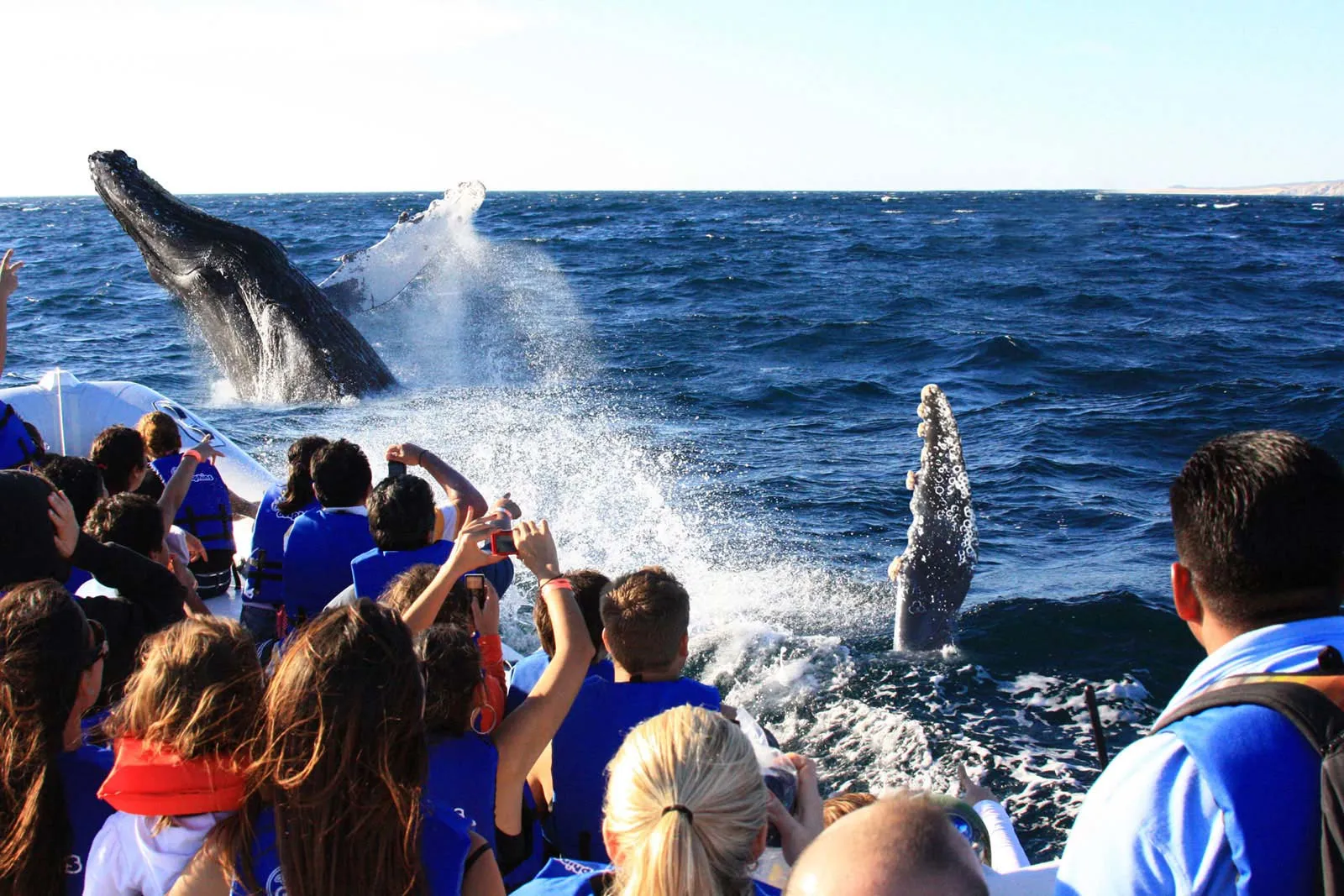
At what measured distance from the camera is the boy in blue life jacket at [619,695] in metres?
3.19

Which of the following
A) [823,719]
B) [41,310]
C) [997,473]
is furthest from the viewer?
[41,310]

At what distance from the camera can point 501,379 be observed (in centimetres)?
1703

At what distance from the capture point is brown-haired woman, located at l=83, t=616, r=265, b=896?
7.47 ft

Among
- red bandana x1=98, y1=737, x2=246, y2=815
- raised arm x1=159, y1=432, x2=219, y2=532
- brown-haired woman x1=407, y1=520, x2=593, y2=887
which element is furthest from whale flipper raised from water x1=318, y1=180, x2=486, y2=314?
red bandana x1=98, y1=737, x2=246, y2=815

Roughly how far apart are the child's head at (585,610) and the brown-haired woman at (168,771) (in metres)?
1.15

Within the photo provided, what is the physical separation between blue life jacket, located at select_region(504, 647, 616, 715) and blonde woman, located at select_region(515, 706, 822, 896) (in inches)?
52.3

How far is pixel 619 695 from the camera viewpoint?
3213mm

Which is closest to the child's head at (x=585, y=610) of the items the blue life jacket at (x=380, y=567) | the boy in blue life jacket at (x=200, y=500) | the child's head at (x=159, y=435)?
the blue life jacket at (x=380, y=567)

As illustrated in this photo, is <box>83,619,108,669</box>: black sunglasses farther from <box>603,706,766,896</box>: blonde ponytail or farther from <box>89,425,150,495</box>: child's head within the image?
<box>89,425,150,495</box>: child's head

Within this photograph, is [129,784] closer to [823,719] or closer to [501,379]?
[823,719]

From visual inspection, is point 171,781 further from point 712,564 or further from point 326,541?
point 712,564

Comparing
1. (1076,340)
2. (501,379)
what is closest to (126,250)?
(501,379)

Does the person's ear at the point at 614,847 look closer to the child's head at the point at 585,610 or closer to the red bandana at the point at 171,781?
the red bandana at the point at 171,781

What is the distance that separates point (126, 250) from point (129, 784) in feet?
143
